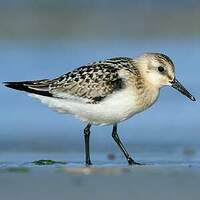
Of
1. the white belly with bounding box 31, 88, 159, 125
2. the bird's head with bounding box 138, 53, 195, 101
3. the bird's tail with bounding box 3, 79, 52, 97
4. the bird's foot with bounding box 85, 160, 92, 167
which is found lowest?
the bird's foot with bounding box 85, 160, 92, 167

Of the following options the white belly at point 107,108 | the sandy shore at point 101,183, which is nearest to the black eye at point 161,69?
the white belly at point 107,108

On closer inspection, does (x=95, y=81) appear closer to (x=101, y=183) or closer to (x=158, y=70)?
(x=158, y=70)

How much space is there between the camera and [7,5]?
29.1 metres

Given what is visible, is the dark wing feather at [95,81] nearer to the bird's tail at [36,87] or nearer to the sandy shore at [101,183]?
the bird's tail at [36,87]

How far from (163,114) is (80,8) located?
1342 cm

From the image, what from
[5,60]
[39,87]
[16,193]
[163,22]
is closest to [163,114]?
[39,87]

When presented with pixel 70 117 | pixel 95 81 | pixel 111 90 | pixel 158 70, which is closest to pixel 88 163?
pixel 111 90

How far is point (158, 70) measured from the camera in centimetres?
1307

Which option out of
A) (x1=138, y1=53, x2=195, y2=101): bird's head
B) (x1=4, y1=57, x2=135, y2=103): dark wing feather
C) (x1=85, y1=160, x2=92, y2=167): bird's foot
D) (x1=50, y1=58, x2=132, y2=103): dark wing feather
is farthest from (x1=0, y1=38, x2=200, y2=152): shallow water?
(x1=138, y1=53, x2=195, y2=101): bird's head

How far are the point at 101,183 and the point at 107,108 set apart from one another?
2695 millimetres

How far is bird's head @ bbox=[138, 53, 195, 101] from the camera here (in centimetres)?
1301

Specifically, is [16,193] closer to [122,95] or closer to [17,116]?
[122,95]

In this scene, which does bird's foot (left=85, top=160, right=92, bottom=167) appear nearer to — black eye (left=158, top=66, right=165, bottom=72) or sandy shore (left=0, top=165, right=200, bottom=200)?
sandy shore (left=0, top=165, right=200, bottom=200)

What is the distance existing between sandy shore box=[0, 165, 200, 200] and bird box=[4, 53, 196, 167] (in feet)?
4.06
